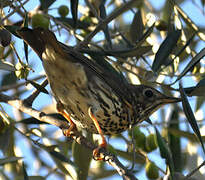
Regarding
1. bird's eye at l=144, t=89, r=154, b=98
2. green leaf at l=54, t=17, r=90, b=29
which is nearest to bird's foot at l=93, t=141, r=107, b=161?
bird's eye at l=144, t=89, r=154, b=98

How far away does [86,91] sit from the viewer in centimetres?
451

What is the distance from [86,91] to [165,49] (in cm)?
87

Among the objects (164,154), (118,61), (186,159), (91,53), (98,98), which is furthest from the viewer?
(186,159)

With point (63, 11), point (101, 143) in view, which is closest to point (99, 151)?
point (101, 143)

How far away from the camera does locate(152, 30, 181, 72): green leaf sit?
4141mm

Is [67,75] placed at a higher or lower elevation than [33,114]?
higher

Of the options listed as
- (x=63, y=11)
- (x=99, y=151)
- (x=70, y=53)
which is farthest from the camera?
(x=63, y=11)

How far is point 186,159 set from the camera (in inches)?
207

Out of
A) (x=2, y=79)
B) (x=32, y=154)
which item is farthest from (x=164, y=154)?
(x=32, y=154)

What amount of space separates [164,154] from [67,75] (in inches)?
54.1

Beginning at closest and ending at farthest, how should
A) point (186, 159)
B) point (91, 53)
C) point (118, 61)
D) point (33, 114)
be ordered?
point (91, 53) → point (33, 114) → point (118, 61) → point (186, 159)

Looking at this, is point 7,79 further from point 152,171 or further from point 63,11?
point 152,171

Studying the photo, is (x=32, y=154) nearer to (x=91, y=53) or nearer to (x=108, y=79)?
(x=108, y=79)

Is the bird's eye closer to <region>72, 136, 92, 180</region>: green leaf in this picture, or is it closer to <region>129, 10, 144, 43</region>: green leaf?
<region>129, 10, 144, 43</region>: green leaf
